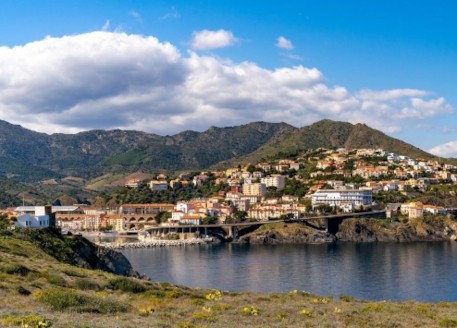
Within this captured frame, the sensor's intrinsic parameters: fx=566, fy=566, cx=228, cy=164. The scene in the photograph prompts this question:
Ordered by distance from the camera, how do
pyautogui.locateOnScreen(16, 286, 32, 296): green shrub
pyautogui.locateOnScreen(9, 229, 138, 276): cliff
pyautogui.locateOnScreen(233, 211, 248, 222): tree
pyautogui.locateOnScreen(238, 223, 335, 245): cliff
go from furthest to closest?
pyautogui.locateOnScreen(233, 211, 248, 222): tree, pyautogui.locateOnScreen(238, 223, 335, 245): cliff, pyautogui.locateOnScreen(9, 229, 138, 276): cliff, pyautogui.locateOnScreen(16, 286, 32, 296): green shrub

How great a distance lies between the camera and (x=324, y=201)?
145750 millimetres

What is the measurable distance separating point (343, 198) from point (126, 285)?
124491 mm

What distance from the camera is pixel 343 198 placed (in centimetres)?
14538

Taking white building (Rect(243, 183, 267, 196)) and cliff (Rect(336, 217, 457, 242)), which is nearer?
cliff (Rect(336, 217, 457, 242))

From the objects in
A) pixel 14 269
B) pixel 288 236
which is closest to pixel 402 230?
pixel 288 236

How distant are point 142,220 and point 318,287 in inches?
3941

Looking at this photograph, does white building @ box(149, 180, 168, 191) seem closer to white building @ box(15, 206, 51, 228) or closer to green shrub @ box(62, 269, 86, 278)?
white building @ box(15, 206, 51, 228)

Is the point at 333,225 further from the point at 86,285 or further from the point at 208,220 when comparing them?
the point at 86,285

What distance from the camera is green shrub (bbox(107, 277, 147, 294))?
2534 cm

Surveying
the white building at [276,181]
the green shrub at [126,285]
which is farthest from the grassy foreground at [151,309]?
the white building at [276,181]

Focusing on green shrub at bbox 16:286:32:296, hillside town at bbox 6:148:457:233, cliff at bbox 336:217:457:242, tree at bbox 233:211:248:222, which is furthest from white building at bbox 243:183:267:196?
green shrub at bbox 16:286:32:296

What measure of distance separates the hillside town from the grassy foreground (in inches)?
3888

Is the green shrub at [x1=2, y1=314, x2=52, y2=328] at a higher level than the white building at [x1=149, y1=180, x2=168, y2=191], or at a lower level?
lower

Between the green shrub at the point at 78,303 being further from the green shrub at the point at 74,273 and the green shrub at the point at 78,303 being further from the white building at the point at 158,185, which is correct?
the white building at the point at 158,185
